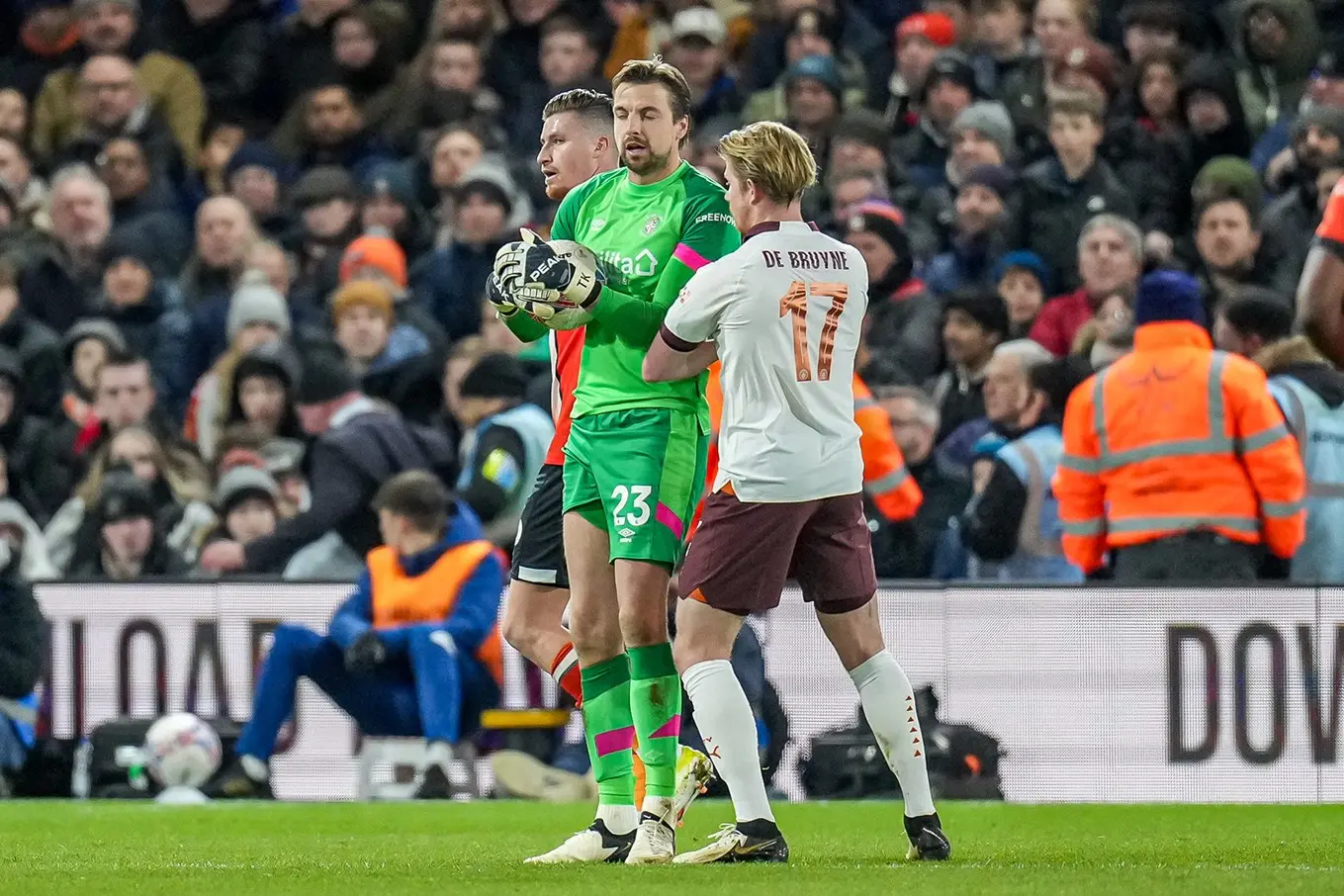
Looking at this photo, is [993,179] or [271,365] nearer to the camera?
[271,365]

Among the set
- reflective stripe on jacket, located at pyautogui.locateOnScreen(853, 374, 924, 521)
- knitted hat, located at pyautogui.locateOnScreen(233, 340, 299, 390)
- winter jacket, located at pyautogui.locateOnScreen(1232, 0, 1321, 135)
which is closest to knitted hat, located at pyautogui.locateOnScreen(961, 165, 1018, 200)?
winter jacket, located at pyautogui.locateOnScreen(1232, 0, 1321, 135)

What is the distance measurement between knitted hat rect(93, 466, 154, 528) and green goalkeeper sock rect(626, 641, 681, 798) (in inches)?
265

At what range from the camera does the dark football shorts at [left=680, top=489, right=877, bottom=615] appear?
23.6 feet

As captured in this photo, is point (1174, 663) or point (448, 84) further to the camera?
point (448, 84)

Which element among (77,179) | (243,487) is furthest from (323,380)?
(77,179)

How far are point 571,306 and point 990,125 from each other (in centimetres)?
871

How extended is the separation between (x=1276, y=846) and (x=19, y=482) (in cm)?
882

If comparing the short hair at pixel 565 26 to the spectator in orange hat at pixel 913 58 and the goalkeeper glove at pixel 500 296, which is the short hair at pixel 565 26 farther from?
the goalkeeper glove at pixel 500 296

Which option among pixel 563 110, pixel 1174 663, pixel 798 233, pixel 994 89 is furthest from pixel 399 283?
pixel 798 233

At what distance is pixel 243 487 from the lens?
45.2ft

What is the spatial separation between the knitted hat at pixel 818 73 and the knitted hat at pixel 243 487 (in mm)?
4598

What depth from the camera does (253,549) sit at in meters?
13.3

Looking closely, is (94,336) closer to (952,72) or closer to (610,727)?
(952,72)

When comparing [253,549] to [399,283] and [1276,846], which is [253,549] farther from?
[1276,846]
